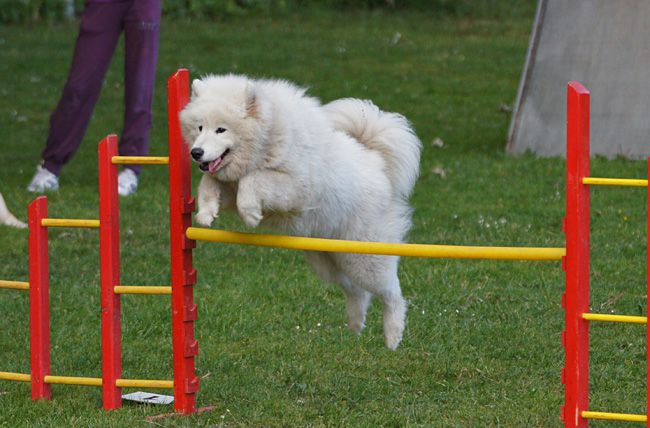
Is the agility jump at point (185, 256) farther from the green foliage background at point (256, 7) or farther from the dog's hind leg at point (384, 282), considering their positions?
the green foliage background at point (256, 7)

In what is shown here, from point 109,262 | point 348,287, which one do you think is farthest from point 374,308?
point 109,262

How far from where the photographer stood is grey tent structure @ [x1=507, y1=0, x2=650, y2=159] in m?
10.1

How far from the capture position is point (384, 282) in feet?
19.2

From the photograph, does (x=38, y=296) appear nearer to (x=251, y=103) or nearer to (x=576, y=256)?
(x=251, y=103)

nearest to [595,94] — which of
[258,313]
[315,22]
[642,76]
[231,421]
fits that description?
[642,76]

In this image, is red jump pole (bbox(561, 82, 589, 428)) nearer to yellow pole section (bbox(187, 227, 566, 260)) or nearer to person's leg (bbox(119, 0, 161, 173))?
yellow pole section (bbox(187, 227, 566, 260))

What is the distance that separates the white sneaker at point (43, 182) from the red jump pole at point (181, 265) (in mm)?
4822

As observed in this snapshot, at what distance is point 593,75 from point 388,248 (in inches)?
241

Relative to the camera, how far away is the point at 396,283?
5.99 meters

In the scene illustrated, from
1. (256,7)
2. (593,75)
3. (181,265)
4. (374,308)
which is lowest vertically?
(374,308)

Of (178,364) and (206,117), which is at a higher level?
(206,117)

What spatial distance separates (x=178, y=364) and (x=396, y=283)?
54.8 inches

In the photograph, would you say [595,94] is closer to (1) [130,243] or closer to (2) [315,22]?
(1) [130,243]

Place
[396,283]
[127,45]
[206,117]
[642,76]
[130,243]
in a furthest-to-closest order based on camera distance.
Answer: [642,76]
[127,45]
[130,243]
[396,283]
[206,117]
